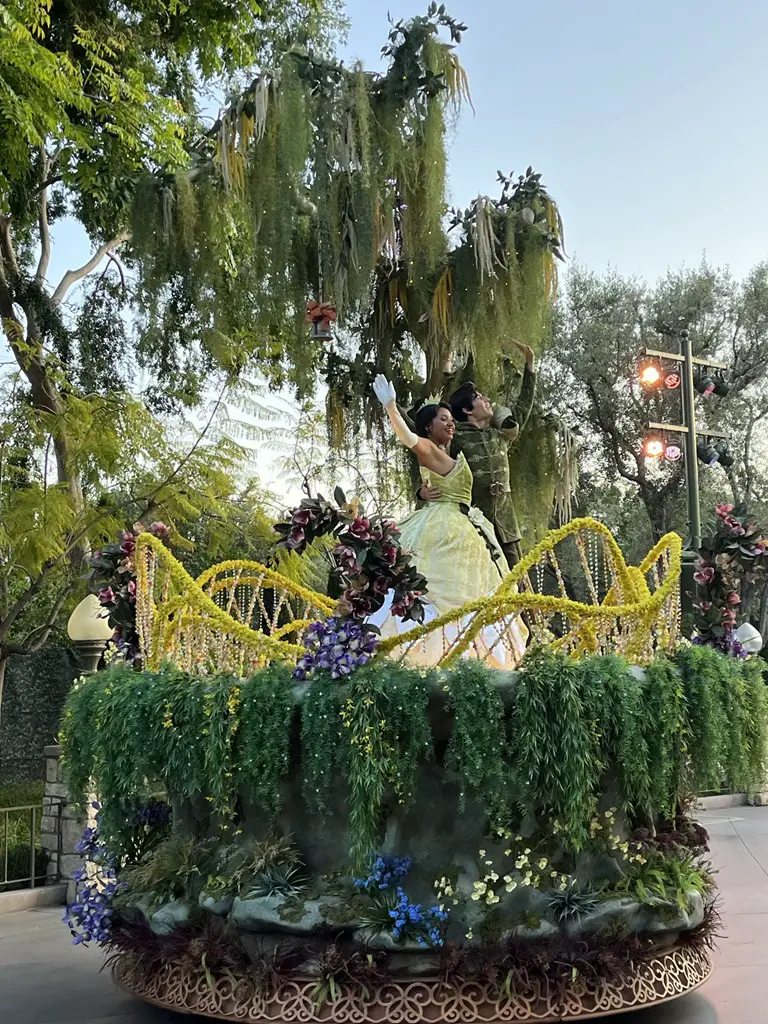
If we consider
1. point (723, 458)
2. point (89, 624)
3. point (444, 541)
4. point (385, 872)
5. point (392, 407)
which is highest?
point (723, 458)

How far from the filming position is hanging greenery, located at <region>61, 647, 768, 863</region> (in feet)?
14.5

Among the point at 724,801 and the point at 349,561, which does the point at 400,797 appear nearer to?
the point at 349,561

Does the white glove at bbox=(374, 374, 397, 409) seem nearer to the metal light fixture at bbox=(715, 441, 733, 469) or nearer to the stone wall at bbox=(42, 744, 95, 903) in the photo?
the stone wall at bbox=(42, 744, 95, 903)

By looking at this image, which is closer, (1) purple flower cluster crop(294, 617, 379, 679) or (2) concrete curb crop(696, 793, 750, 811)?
(1) purple flower cluster crop(294, 617, 379, 679)

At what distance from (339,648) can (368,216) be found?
5.94 m

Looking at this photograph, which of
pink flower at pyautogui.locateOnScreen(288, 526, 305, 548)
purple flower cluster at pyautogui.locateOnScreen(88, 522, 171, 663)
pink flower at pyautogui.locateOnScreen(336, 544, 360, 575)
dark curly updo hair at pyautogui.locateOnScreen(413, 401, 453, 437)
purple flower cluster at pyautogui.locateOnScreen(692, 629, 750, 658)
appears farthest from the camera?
dark curly updo hair at pyautogui.locateOnScreen(413, 401, 453, 437)

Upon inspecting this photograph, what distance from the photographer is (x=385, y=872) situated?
461 centimetres

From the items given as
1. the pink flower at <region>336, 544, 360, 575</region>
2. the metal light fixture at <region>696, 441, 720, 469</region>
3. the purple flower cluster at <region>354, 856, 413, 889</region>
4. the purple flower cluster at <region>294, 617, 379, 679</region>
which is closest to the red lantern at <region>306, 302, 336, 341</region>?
the pink flower at <region>336, 544, 360, 575</region>

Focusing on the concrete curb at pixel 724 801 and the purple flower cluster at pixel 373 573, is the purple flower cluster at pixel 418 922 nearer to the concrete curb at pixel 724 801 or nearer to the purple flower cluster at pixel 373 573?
the purple flower cluster at pixel 373 573

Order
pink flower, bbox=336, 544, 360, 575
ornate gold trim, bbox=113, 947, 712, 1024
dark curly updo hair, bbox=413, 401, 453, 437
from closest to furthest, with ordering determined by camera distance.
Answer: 1. ornate gold trim, bbox=113, 947, 712, 1024
2. pink flower, bbox=336, 544, 360, 575
3. dark curly updo hair, bbox=413, 401, 453, 437

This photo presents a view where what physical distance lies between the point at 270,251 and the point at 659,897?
734 cm

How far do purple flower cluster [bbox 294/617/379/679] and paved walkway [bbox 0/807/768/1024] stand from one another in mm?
2164

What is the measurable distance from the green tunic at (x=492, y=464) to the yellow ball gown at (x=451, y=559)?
56 centimetres

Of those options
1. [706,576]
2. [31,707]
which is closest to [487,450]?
[706,576]
